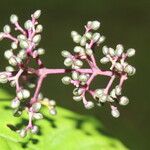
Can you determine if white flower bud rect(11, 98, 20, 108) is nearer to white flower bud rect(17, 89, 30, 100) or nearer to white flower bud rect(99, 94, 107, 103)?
white flower bud rect(17, 89, 30, 100)

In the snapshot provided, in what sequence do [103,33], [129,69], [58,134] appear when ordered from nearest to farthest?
[129,69]
[58,134]
[103,33]

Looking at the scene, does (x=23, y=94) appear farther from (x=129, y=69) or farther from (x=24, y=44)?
(x=129, y=69)

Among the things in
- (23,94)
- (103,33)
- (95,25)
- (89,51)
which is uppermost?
(95,25)

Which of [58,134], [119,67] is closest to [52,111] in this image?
[119,67]

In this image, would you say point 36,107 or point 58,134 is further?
point 58,134

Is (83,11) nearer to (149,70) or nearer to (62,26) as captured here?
(62,26)

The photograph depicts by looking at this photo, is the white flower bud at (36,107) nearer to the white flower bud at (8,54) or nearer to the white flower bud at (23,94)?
the white flower bud at (23,94)
